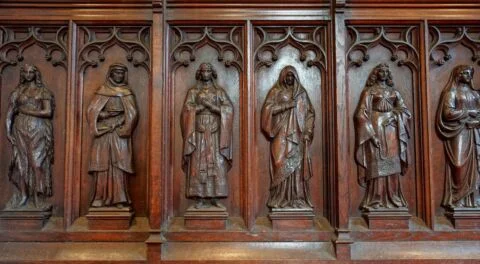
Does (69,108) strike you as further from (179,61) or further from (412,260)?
(412,260)

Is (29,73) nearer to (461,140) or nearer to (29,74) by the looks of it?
(29,74)

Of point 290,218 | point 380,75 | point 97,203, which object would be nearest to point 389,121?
point 380,75

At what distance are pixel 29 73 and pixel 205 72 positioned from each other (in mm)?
2069

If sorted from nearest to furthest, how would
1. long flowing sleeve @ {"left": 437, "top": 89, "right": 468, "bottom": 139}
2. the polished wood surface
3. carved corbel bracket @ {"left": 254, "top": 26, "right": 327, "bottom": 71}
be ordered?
the polished wood surface < long flowing sleeve @ {"left": 437, "top": 89, "right": 468, "bottom": 139} < carved corbel bracket @ {"left": 254, "top": 26, "right": 327, "bottom": 71}

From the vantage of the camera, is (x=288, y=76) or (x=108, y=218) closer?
(x=108, y=218)

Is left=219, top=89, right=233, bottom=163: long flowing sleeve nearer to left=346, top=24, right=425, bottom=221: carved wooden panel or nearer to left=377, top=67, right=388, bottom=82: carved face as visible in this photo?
left=346, top=24, right=425, bottom=221: carved wooden panel

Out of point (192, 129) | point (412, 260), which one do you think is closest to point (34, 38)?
point (192, 129)

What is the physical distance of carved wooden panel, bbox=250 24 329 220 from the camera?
548 cm

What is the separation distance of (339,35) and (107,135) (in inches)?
116

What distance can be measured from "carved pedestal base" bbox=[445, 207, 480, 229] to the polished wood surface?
16mm

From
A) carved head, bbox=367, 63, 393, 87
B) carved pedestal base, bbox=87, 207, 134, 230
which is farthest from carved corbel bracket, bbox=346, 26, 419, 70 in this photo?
carved pedestal base, bbox=87, 207, 134, 230

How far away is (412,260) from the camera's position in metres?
5.09

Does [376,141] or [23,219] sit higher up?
[376,141]

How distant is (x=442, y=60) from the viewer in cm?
562
